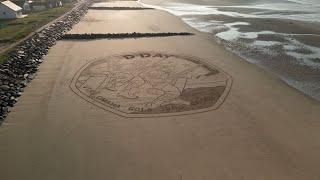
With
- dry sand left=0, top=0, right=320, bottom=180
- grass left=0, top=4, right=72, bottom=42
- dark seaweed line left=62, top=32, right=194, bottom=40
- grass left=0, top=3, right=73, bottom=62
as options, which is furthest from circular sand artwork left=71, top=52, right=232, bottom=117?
grass left=0, top=4, right=72, bottom=42

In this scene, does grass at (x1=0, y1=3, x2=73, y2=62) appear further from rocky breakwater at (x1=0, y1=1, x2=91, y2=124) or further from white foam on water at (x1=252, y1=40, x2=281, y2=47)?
white foam on water at (x1=252, y1=40, x2=281, y2=47)

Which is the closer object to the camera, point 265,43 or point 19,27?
point 265,43

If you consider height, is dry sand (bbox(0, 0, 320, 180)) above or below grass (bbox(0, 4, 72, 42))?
below

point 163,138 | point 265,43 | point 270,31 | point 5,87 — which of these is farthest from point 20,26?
point 163,138

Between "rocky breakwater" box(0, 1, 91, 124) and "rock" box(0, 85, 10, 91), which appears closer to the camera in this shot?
"rocky breakwater" box(0, 1, 91, 124)

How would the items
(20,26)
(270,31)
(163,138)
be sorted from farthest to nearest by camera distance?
(270,31) → (20,26) → (163,138)

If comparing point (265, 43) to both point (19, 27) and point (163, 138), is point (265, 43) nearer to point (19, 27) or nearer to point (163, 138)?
point (163, 138)
